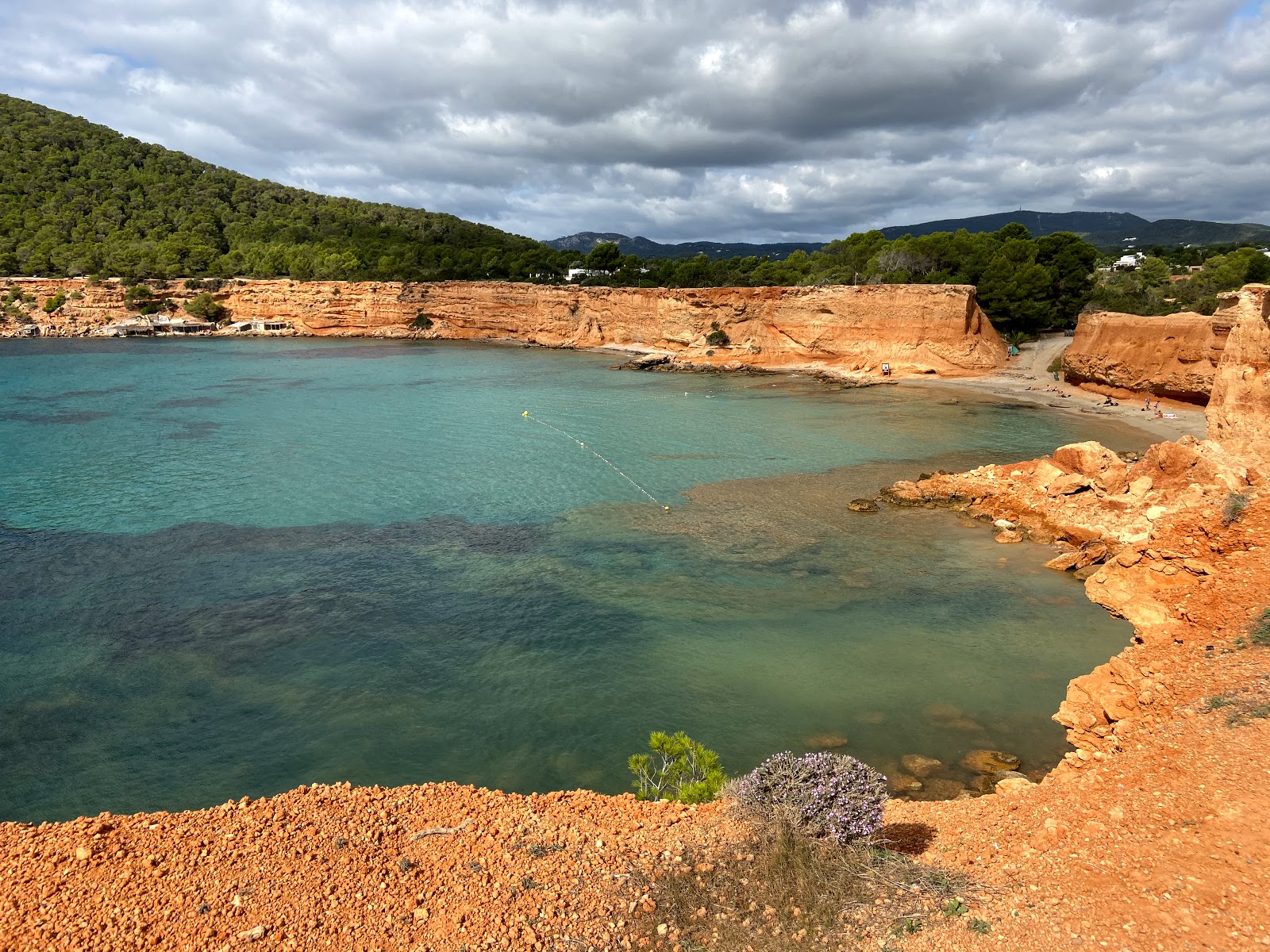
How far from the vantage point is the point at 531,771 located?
1070 cm

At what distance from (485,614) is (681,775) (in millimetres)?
7811

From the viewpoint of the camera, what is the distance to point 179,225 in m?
94.2

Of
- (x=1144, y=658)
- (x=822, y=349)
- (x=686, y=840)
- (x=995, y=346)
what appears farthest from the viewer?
(x=822, y=349)

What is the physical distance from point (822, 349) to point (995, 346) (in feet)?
39.7

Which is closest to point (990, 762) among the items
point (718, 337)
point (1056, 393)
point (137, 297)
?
point (1056, 393)

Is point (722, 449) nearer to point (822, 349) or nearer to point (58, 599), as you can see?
point (58, 599)

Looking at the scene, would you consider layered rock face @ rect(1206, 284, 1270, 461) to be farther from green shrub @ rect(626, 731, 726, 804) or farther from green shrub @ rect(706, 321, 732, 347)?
green shrub @ rect(706, 321, 732, 347)

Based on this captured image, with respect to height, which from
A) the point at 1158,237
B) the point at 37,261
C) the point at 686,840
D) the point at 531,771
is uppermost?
the point at 1158,237

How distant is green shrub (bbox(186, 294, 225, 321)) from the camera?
8106cm

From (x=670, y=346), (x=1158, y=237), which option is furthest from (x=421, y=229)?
(x=1158, y=237)

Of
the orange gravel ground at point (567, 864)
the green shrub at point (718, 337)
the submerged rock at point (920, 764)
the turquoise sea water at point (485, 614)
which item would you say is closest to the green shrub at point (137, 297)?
the turquoise sea water at point (485, 614)

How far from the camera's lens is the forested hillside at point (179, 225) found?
278 feet

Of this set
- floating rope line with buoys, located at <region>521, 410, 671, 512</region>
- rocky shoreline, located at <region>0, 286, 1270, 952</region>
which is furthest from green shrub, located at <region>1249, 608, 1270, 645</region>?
floating rope line with buoys, located at <region>521, 410, 671, 512</region>

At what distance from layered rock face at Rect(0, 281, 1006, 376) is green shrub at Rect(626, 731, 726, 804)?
46777 millimetres
